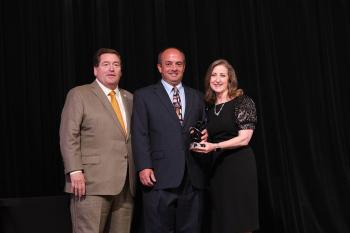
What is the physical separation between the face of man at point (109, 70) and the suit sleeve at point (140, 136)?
9.1 inches

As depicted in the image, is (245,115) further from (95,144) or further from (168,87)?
(95,144)

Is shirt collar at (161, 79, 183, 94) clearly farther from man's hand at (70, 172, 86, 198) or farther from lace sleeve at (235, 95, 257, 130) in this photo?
man's hand at (70, 172, 86, 198)

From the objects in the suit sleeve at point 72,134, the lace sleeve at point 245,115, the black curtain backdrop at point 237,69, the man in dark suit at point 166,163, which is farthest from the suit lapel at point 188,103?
the black curtain backdrop at point 237,69

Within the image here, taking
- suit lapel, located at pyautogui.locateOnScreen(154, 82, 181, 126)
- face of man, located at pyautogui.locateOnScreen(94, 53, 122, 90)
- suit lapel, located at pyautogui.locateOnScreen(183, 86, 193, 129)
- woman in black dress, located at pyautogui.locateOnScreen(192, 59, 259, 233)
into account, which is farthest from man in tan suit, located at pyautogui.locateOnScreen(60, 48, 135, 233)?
woman in black dress, located at pyautogui.locateOnScreen(192, 59, 259, 233)

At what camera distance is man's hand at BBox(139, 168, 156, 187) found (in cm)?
251

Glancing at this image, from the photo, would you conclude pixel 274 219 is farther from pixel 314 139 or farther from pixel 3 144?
pixel 3 144

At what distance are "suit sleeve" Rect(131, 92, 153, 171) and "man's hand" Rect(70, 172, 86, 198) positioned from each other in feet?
1.06

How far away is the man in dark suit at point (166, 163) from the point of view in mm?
2525

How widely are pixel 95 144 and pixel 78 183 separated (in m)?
0.25

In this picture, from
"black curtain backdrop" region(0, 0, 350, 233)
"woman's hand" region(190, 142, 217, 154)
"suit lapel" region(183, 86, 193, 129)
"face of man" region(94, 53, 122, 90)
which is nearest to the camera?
"woman's hand" region(190, 142, 217, 154)

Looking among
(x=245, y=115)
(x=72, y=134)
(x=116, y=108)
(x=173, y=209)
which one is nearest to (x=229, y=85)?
(x=245, y=115)

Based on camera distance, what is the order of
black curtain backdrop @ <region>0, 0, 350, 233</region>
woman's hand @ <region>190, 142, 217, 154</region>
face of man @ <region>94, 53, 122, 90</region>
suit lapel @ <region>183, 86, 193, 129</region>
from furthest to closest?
black curtain backdrop @ <region>0, 0, 350, 233</region>, face of man @ <region>94, 53, 122, 90</region>, suit lapel @ <region>183, 86, 193, 129</region>, woman's hand @ <region>190, 142, 217, 154</region>

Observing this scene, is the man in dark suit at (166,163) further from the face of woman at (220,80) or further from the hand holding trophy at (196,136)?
the face of woman at (220,80)

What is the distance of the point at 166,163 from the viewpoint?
2539mm
